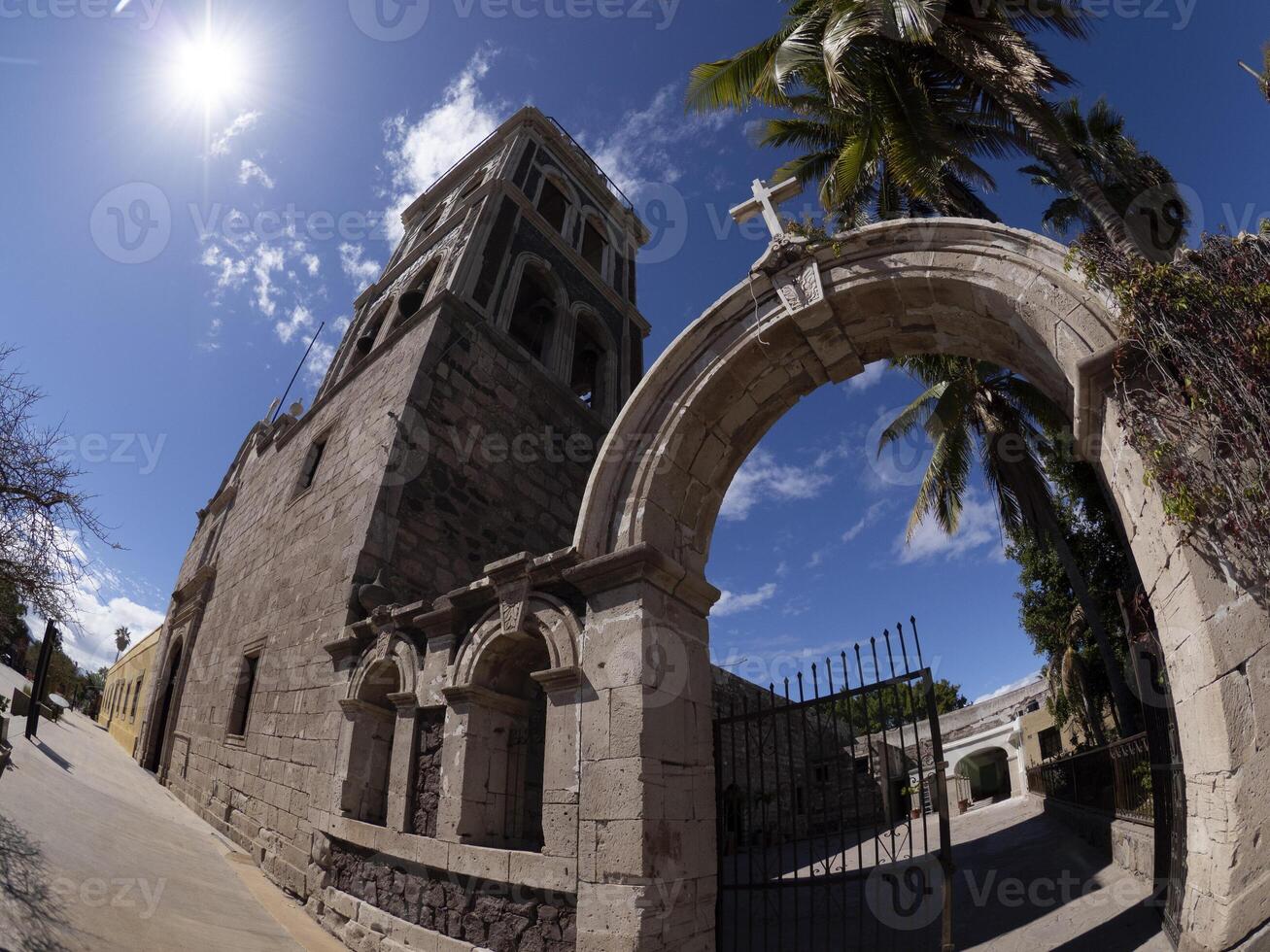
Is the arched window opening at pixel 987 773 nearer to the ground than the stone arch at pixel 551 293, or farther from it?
nearer to the ground

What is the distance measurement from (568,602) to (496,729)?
4.65 feet

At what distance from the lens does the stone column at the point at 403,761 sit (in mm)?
5531

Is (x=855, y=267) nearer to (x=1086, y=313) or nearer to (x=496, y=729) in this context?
(x=1086, y=313)

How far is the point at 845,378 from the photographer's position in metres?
5.11

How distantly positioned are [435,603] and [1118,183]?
29.6ft

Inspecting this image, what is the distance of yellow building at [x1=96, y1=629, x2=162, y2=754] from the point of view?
55.4 feet

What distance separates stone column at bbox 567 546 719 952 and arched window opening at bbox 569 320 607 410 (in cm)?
838

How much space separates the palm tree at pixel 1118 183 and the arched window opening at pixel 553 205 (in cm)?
970

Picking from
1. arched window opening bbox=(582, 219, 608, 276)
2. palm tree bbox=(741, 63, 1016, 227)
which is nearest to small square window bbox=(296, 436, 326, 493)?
arched window opening bbox=(582, 219, 608, 276)

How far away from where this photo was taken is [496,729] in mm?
5379

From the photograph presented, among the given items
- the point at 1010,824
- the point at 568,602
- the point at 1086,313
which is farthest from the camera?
the point at 1010,824

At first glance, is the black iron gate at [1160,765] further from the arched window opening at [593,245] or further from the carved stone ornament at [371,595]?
the arched window opening at [593,245]

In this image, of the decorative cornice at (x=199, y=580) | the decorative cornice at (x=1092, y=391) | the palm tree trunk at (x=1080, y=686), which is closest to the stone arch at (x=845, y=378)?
the decorative cornice at (x=1092, y=391)

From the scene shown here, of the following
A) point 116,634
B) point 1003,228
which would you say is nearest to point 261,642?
point 1003,228
